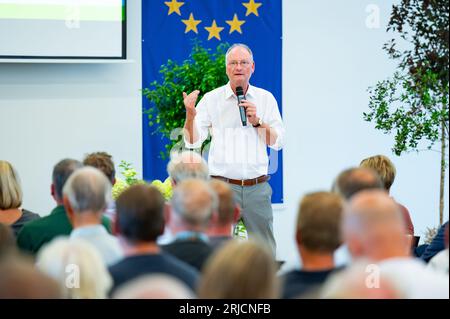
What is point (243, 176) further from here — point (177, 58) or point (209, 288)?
point (209, 288)

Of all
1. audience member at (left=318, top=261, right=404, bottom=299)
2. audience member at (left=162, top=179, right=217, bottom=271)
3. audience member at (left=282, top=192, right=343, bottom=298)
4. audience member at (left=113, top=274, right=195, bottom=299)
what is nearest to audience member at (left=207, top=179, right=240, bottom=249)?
audience member at (left=162, top=179, right=217, bottom=271)

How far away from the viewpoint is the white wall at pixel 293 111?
→ 7.38 meters

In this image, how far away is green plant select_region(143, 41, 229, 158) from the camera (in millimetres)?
6975

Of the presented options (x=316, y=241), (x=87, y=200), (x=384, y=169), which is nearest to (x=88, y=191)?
(x=87, y=200)

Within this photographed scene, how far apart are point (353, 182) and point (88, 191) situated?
115 centimetres

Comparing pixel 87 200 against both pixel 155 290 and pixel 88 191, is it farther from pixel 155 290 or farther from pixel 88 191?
pixel 155 290

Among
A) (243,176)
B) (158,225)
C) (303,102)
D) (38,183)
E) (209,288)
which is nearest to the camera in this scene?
(209,288)

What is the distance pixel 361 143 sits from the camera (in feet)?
27.6

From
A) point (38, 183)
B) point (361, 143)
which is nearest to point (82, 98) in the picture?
point (38, 183)

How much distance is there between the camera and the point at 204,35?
778 cm

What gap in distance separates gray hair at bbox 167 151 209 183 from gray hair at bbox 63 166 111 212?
31.3 inches

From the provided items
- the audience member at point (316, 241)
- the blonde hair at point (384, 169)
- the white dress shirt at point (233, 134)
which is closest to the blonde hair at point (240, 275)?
the audience member at point (316, 241)

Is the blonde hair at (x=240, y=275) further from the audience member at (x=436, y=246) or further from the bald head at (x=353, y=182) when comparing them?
the audience member at (x=436, y=246)

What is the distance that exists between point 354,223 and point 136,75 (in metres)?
5.25
